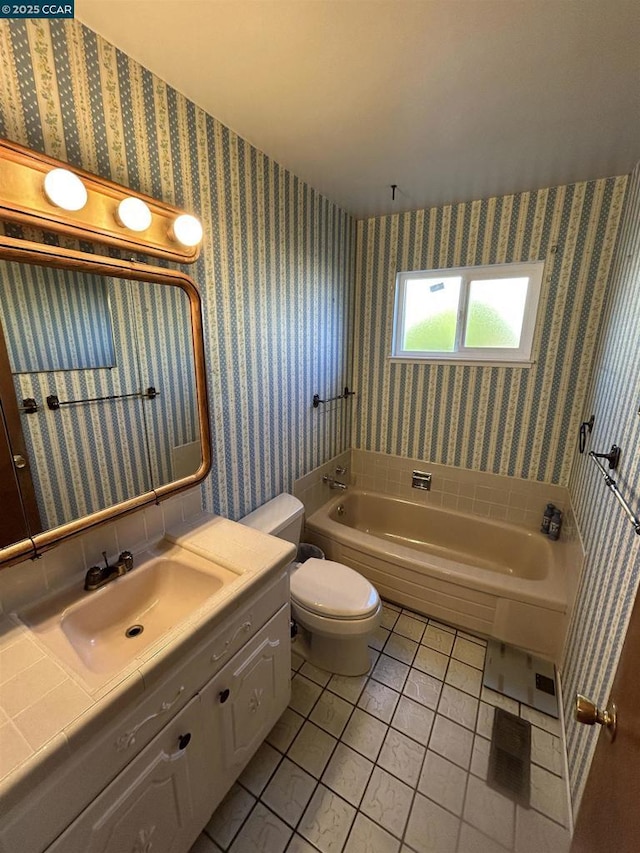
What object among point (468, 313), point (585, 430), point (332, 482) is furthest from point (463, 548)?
point (468, 313)

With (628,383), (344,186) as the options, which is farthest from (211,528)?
(344,186)

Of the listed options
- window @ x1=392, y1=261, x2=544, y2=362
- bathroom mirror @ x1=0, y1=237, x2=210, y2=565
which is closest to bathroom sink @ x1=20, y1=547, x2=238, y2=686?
bathroom mirror @ x1=0, y1=237, x2=210, y2=565

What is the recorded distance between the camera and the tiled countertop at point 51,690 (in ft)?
2.04

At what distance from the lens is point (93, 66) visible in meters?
1.01

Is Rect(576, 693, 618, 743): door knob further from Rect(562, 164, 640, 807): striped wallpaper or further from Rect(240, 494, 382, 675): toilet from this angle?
Rect(240, 494, 382, 675): toilet

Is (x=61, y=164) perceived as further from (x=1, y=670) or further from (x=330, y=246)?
(x=330, y=246)

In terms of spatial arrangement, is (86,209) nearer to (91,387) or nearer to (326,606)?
(91,387)

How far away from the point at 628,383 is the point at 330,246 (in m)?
1.73

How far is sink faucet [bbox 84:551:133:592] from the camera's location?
1080 millimetres

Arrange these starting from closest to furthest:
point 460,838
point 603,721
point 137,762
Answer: point 603,721
point 137,762
point 460,838

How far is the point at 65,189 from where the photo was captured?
2.97 ft

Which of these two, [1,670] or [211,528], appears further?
[211,528]

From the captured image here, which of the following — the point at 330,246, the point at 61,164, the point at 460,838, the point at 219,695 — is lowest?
the point at 460,838

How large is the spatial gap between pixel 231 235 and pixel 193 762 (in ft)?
6.18
